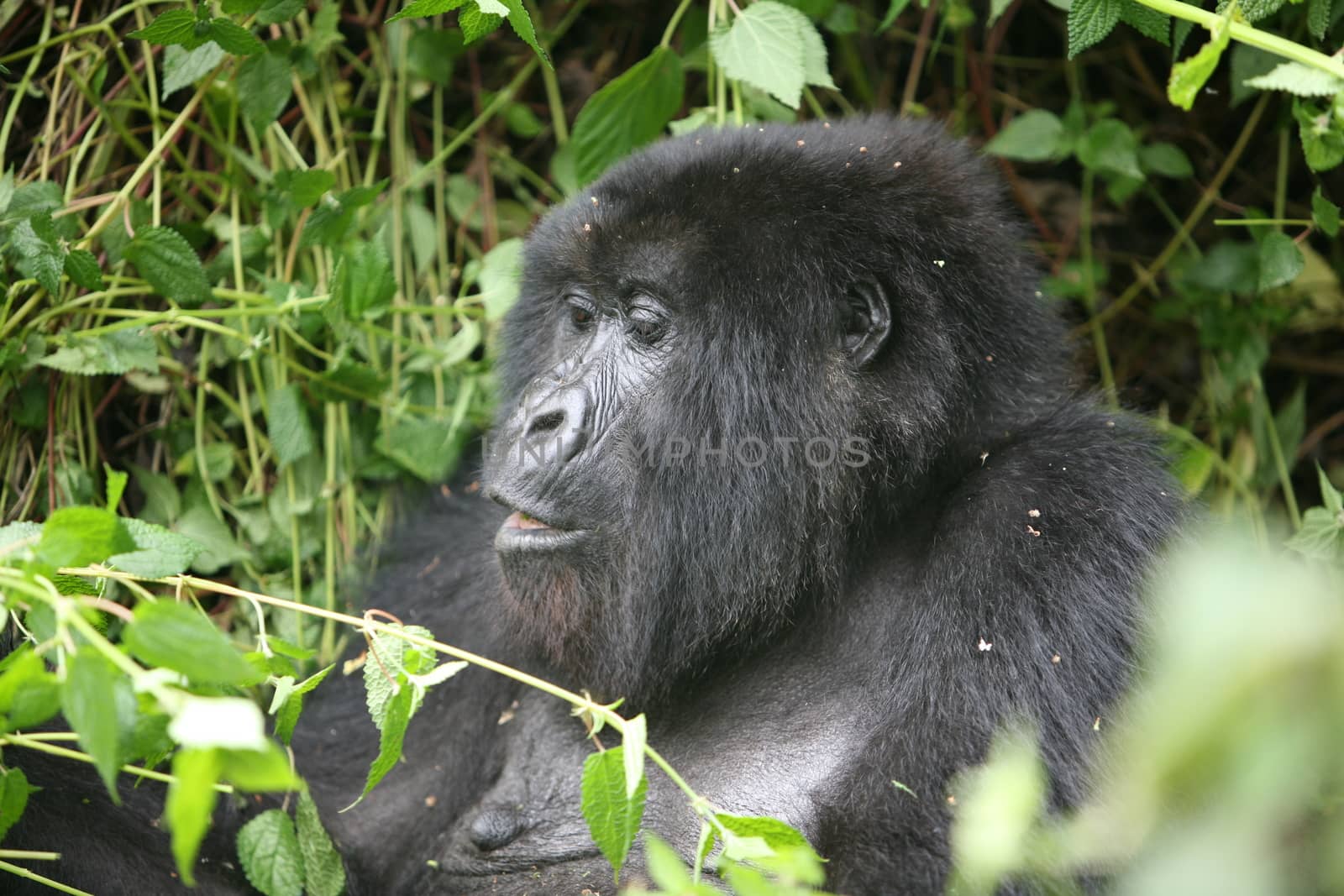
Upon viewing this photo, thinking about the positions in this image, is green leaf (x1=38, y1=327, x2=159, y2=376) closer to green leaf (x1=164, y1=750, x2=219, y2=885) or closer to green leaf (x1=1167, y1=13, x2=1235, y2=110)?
green leaf (x1=164, y1=750, x2=219, y2=885)

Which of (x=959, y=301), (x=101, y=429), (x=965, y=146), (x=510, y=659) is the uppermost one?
(x=965, y=146)

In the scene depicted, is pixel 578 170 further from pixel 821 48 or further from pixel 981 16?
pixel 981 16

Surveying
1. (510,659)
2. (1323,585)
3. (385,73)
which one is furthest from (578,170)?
(1323,585)

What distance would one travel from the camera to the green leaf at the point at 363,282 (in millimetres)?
3477

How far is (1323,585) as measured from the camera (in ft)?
3.14

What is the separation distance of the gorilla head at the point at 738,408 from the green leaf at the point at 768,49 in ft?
1.36

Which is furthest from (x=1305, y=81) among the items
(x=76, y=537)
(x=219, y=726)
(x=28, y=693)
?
(x=28, y=693)

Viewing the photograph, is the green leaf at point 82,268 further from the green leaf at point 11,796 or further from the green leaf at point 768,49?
the green leaf at point 768,49

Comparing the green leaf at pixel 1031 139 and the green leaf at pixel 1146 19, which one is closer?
the green leaf at pixel 1146 19

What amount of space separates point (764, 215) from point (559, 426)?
2.25 ft

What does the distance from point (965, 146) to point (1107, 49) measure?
186 cm

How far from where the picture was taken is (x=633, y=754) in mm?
1829

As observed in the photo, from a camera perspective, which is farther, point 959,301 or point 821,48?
point 821,48

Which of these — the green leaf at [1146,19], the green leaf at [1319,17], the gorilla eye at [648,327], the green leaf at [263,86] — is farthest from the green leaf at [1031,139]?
the green leaf at [263,86]
